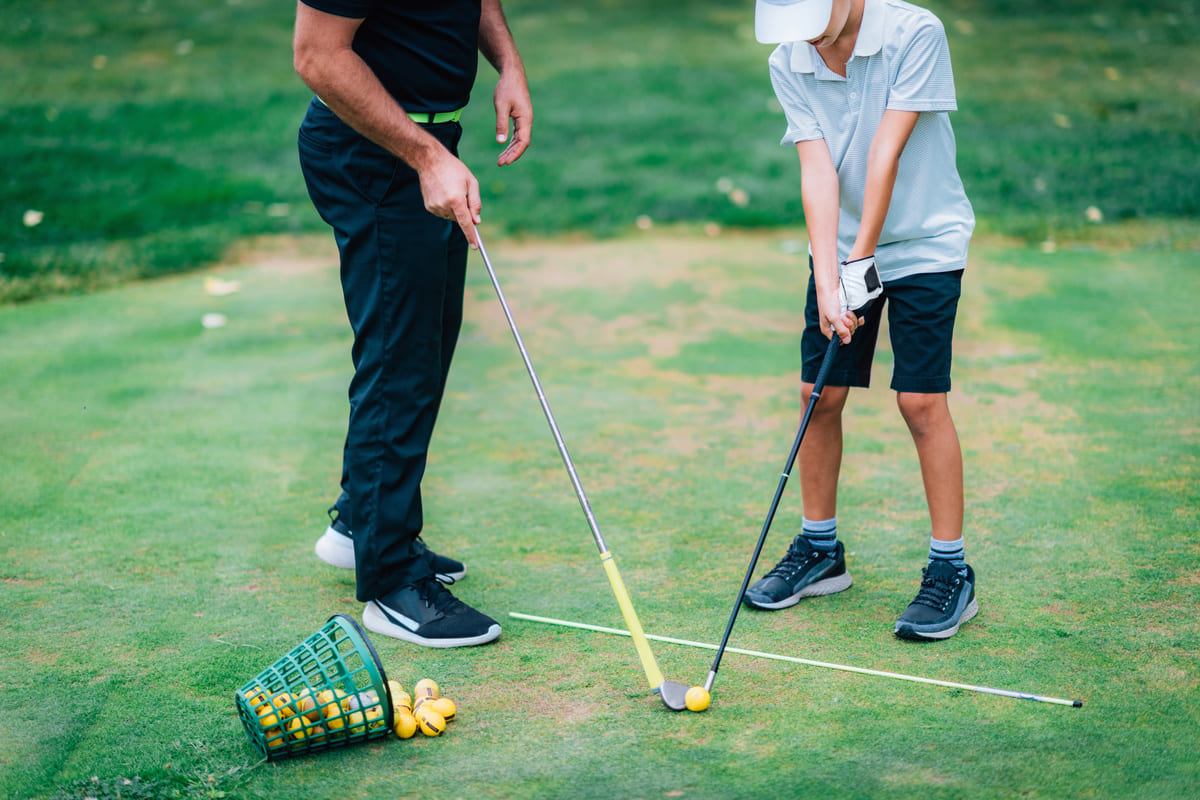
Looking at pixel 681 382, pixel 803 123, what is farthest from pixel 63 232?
pixel 803 123

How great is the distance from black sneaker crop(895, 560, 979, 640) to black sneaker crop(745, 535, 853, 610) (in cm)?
24

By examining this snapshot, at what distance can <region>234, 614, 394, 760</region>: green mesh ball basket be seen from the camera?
2.24 meters

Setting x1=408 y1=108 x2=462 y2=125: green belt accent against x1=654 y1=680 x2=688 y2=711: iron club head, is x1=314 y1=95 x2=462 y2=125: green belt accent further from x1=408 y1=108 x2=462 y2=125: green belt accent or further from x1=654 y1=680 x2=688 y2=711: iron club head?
x1=654 y1=680 x2=688 y2=711: iron club head

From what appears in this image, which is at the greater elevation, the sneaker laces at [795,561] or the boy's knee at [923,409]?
the boy's knee at [923,409]

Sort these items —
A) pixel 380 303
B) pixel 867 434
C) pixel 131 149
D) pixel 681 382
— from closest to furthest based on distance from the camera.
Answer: pixel 380 303, pixel 867 434, pixel 681 382, pixel 131 149

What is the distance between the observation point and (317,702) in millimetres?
2262

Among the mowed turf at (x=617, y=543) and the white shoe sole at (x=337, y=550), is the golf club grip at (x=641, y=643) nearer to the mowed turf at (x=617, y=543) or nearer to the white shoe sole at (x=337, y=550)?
the mowed turf at (x=617, y=543)

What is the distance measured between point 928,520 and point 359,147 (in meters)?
1.83

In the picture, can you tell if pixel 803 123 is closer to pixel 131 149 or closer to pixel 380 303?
pixel 380 303

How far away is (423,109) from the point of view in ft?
8.93

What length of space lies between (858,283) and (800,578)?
733 mm

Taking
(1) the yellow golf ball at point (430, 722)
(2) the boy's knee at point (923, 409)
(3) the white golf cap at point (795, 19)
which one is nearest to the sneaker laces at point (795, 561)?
(2) the boy's knee at point (923, 409)

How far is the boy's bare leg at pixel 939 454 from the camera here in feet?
9.30

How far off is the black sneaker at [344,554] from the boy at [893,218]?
74 centimetres
